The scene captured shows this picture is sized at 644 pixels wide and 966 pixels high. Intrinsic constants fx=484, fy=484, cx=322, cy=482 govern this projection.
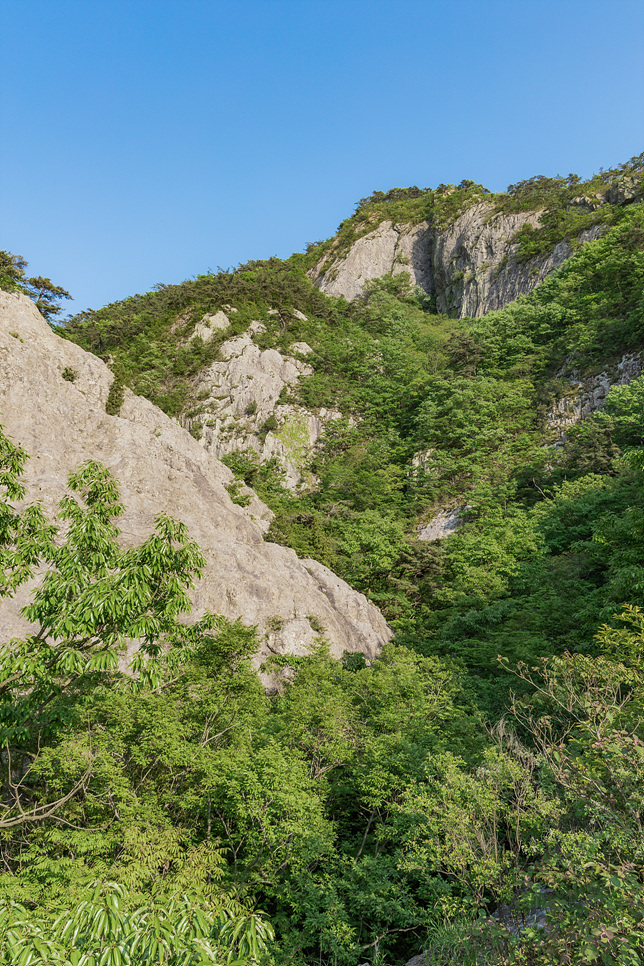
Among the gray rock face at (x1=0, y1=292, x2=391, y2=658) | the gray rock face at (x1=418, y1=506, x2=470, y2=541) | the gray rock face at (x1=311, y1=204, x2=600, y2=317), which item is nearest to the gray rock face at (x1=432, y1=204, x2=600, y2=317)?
the gray rock face at (x1=311, y1=204, x2=600, y2=317)

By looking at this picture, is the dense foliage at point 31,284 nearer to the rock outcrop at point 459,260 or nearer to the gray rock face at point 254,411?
the gray rock face at point 254,411

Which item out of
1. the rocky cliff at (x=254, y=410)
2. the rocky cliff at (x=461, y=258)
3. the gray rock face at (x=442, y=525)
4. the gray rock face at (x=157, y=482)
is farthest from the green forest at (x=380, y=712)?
the rocky cliff at (x=461, y=258)

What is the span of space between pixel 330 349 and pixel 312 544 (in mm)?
25574

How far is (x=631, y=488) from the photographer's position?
22.7 metres

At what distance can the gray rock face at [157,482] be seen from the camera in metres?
21.1

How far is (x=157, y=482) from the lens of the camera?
24.2 meters

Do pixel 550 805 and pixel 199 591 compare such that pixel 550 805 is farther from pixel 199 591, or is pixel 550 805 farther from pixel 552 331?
pixel 552 331

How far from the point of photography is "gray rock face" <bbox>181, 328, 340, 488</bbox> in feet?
128

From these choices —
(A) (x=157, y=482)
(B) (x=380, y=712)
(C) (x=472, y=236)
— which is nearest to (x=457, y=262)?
(C) (x=472, y=236)

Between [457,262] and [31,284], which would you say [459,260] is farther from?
[31,284]

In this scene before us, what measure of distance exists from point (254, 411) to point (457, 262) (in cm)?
3477

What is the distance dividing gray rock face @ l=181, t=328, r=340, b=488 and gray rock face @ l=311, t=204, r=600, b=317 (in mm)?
23776

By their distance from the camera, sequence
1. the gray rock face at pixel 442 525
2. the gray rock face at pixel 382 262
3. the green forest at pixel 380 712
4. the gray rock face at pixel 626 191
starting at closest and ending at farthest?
1. the green forest at pixel 380 712
2. the gray rock face at pixel 442 525
3. the gray rock face at pixel 626 191
4. the gray rock face at pixel 382 262

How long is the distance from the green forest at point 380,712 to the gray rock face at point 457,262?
10907mm
